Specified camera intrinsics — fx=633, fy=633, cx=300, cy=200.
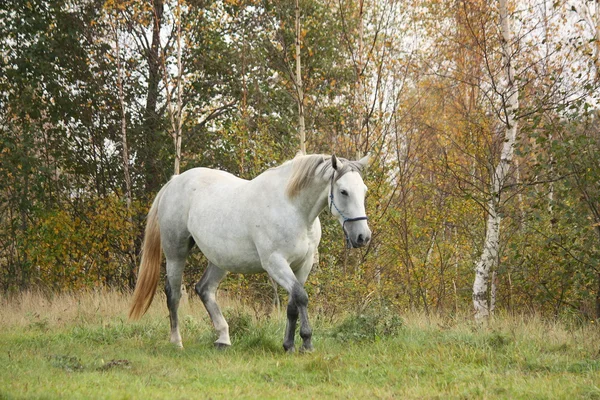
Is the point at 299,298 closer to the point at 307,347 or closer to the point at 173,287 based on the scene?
the point at 307,347

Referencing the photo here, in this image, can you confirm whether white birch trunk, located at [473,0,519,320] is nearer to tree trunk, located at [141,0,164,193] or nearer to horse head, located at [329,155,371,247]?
horse head, located at [329,155,371,247]

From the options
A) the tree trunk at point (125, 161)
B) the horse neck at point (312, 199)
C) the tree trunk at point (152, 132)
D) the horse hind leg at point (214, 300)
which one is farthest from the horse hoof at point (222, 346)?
the tree trunk at point (152, 132)

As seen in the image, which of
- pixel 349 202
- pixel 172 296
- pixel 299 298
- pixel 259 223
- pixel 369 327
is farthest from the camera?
pixel 172 296

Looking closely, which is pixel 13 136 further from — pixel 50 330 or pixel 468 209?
pixel 468 209

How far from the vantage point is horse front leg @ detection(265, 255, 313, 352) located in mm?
6180

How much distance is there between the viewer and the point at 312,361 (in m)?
5.60

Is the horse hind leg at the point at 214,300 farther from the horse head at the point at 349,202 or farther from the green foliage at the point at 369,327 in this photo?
the horse head at the point at 349,202

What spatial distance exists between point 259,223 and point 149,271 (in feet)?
6.79

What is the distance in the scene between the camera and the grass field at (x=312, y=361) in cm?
474

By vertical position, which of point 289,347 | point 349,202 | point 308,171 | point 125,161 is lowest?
point 289,347

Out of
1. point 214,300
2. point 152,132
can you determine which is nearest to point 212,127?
point 152,132

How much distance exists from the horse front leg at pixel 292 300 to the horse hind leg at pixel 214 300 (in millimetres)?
886

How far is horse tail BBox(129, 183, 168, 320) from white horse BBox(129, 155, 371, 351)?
0.01 m

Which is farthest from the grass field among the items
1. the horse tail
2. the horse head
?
the horse head
